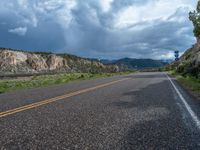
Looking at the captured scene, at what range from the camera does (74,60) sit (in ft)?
489

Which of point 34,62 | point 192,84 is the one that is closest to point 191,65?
point 192,84

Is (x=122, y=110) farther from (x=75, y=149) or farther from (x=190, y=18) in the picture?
(x=190, y=18)

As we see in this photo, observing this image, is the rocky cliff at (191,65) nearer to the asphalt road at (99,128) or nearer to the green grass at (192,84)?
the green grass at (192,84)

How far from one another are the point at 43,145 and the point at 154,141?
1.92 meters

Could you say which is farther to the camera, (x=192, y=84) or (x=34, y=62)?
(x=34, y=62)


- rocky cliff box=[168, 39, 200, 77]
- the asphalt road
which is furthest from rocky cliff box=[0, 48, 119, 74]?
the asphalt road

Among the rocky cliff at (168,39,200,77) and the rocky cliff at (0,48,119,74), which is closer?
the rocky cliff at (168,39,200,77)

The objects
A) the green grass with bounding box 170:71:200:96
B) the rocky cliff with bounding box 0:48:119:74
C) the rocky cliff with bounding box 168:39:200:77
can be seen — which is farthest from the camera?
the rocky cliff with bounding box 0:48:119:74

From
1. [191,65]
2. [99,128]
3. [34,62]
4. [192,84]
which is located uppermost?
[34,62]

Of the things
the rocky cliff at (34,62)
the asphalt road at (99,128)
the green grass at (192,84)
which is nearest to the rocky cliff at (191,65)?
the green grass at (192,84)

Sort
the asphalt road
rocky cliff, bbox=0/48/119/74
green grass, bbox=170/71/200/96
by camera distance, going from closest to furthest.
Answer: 1. the asphalt road
2. green grass, bbox=170/71/200/96
3. rocky cliff, bbox=0/48/119/74

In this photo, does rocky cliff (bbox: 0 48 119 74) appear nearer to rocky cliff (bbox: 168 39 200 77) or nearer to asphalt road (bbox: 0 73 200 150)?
rocky cliff (bbox: 168 39 200 77)

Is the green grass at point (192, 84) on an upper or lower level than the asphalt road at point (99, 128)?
lower

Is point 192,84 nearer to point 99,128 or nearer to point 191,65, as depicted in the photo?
point 191,65
